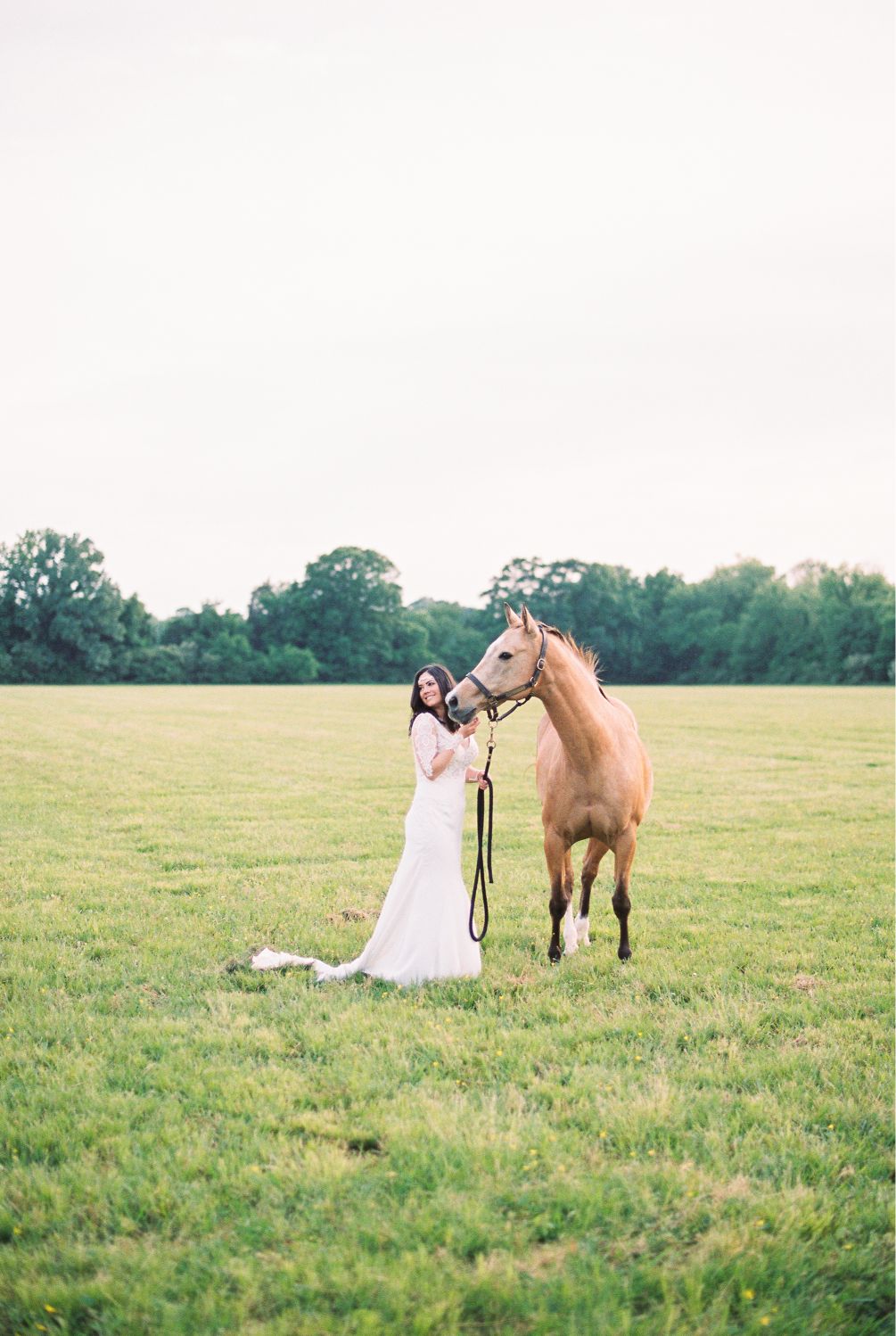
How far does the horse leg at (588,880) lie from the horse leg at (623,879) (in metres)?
0.45

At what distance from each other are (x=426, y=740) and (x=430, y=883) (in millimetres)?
1054

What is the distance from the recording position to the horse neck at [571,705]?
20.4 ft

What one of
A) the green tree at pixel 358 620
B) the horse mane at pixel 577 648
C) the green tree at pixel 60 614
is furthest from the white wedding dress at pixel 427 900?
the green tree at pixel 358 620

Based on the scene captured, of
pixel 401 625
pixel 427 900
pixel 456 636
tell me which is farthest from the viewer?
pixel 456 636

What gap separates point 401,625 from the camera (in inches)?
3777

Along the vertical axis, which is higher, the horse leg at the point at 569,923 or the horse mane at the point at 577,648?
the horse mane at the point at 577,648

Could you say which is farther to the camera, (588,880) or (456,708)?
(588,880)

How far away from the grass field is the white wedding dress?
0.20 meters

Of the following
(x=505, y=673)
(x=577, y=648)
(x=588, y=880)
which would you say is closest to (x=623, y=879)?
(x=588, y=880)

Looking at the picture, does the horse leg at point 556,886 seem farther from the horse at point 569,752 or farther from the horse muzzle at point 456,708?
the horse muzzle at point 456,708

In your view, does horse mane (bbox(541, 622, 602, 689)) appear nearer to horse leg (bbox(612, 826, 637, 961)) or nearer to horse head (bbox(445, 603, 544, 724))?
horse head (bbox(445, 603, 544, 724))

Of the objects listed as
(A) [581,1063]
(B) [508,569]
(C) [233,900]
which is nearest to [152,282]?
(C) [233,900]

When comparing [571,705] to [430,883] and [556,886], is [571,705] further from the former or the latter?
[430,883]

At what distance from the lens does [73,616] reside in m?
81.9
